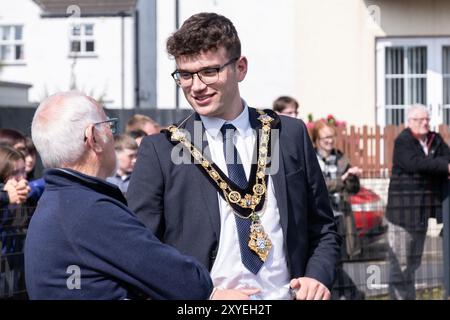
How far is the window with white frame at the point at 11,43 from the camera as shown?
1217 inches

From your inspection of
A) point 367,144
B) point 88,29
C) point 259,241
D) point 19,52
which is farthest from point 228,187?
point 19,52

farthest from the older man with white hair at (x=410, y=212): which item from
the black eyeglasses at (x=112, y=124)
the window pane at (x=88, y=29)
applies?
the window pane at (x=88, y=29)

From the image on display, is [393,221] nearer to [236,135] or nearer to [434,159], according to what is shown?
[434,159]

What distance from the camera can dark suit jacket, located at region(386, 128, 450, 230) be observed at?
9.35 meters

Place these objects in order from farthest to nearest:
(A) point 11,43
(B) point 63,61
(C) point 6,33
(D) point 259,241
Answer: (C) point 6,33, (A) point 11,43, (B) point 63,61, (D) point 259,241

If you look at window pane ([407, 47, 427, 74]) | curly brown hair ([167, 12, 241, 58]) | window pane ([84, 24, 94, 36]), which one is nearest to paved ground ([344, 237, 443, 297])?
curly brown hair ([167, 12, 241, 58])

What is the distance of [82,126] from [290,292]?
1218 millimetres

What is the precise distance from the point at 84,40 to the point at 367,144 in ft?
53.8

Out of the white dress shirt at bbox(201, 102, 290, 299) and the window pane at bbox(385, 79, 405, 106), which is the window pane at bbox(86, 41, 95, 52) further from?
the white dress shirt at bbox(201, 102, 290, 299)

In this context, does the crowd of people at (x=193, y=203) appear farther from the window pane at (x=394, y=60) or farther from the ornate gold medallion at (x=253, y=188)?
the window pane at (x=394, y=60)

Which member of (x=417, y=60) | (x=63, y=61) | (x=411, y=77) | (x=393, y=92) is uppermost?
(x=63, y=61)

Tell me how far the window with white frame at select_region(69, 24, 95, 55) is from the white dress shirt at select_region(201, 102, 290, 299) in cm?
2283

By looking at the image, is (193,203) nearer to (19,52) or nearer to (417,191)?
(417,191)

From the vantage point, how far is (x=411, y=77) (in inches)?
Answer: 668
